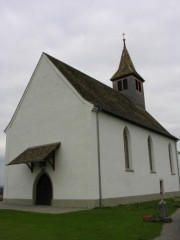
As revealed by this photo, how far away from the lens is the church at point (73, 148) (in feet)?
57.5

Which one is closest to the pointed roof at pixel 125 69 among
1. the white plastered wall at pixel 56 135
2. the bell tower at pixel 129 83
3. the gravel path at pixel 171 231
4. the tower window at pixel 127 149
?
the bell tower at pixel 129 83

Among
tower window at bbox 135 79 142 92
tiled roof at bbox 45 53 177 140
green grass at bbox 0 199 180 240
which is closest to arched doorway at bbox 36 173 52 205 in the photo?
tiled roof at bbox 45 53 177 140

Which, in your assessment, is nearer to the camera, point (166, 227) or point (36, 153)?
point (166, 227)

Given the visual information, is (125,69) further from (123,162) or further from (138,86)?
(123,162)

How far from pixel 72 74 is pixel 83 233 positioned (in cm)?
1481

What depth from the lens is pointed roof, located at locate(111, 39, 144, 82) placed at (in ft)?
105

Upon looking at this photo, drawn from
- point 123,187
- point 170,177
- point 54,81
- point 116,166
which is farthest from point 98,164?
point 170,177

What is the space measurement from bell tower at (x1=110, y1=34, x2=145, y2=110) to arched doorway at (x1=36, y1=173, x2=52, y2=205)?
1506cm

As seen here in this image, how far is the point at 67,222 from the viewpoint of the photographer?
37.6 ft

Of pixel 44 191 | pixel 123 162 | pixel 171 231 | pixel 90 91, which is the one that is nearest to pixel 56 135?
pixel 44 191

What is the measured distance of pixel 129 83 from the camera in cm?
3197

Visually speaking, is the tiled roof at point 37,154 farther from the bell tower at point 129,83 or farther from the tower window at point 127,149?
the bell tower at point 129,83

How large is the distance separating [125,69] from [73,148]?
17260mm

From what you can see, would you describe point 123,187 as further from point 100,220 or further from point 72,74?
point 72,74
